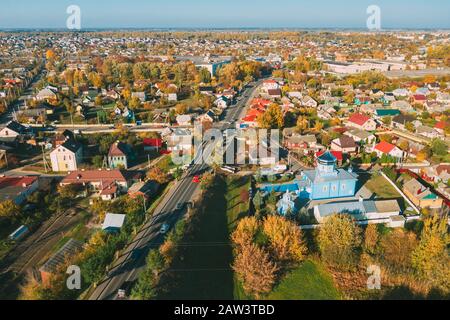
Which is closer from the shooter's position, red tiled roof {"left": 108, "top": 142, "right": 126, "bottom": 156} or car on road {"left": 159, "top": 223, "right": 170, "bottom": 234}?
car on road {"left": 159, "top": 223, "right": 170, "bottom": 234}

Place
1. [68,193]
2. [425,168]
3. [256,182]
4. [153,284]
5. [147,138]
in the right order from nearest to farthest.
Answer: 1. [153,284]
2. [68,193]
3. [256,182]
4. [425,168]
5. [147,138]

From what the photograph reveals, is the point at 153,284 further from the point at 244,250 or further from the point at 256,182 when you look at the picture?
the point at 256,182

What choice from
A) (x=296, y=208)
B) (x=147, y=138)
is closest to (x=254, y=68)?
(x=147, y=138)

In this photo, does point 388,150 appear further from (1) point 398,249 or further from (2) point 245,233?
(2) point 245,233

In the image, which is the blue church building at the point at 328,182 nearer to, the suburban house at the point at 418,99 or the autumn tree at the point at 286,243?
the autumn tree at the point at 286,243

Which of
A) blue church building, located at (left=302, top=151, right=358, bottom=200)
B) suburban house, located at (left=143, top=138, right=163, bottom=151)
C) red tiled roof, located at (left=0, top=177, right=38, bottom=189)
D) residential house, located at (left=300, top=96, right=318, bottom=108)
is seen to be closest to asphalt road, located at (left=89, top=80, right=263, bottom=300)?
suburban house, located at (left=143, top=138, right=163, bottom=151)

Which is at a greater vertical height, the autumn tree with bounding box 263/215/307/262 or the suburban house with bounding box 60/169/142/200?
the suburban house with bounding box 60/169/142/200

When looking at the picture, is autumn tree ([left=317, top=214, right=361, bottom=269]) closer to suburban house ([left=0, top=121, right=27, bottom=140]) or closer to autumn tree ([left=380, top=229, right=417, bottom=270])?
autumn tree ([left=380, top=229, right=417, bottom=270])

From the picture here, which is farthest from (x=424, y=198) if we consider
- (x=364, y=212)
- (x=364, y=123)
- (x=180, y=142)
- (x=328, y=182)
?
(x=180, y=142)
